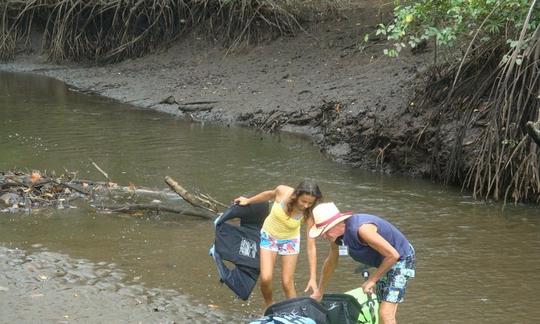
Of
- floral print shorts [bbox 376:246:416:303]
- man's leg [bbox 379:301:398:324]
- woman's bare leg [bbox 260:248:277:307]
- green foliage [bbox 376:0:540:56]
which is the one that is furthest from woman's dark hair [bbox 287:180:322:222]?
green foliage [bbox 376:0:540:56]

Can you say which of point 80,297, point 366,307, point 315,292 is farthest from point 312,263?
point 80,297

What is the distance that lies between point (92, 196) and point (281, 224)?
3966 millimetres

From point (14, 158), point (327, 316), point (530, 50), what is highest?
point (530, 50)

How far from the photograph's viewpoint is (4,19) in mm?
23406

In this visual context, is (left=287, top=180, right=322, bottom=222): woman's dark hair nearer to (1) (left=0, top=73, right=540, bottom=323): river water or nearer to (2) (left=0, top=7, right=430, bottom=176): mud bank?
(1) (left=0, top=73, right=540, bottom=323): river water

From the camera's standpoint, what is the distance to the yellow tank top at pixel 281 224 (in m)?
5.38

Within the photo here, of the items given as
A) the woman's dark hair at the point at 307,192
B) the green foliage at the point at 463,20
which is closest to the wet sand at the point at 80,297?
the woman's dark hair at the point at 307,192

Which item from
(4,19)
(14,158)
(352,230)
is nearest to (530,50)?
(352,230)

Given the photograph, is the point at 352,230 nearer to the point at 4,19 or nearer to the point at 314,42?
the point at 314,42

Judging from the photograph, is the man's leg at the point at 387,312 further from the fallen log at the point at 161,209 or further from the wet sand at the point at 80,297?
the fallen log at the point at 161,209

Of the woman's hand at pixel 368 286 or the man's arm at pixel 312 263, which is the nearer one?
the woman's hand at pixel 368 286

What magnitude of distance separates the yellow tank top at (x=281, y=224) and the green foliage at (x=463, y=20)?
14.4 feet

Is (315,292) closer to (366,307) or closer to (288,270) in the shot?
(366,307)

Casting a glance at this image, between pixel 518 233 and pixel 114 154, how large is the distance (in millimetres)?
6179
